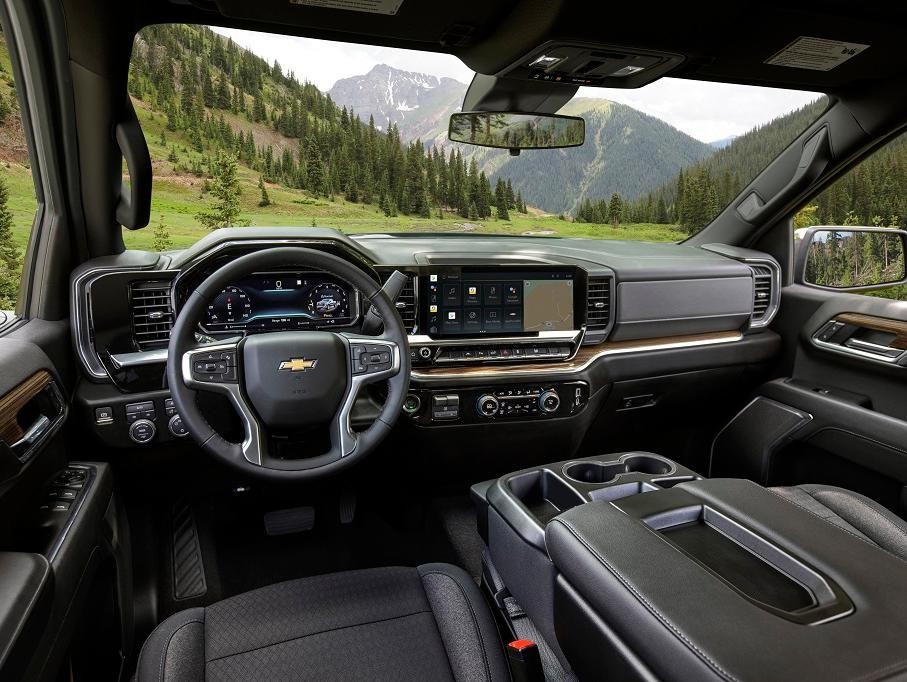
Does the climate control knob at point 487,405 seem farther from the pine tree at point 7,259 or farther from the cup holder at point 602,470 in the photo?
the pine tree at point 7,259

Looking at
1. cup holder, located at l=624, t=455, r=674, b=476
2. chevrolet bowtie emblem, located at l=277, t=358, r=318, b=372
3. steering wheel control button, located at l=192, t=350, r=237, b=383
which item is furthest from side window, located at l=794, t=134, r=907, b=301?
steering wheel control button, located at l=192, t=350, r=237, b=383

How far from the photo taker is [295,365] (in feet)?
5.88

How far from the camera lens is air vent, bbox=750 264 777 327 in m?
3.07

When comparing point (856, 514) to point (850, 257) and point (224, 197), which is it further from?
point (224, 197)

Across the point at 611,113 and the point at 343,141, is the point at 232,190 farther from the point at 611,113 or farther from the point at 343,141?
the point at 611,113

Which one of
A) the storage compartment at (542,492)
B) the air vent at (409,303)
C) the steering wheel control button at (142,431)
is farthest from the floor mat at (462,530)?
the steering wheel control button at (142,431)

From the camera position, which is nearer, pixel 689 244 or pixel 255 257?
pixel 255 257

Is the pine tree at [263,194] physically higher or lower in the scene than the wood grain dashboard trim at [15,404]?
higher

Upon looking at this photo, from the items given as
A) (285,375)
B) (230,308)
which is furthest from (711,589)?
(230,308)

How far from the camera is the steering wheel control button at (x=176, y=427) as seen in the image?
2135mm

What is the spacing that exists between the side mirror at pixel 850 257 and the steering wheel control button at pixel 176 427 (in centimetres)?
299

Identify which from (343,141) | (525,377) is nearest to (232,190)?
(343,141)

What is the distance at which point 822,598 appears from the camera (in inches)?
45.5

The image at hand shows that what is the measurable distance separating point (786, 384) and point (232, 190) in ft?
8.77
